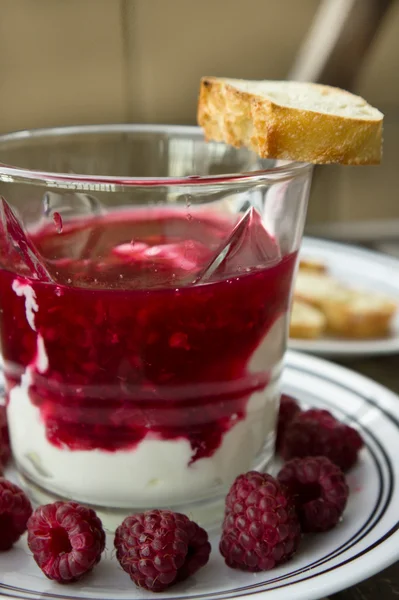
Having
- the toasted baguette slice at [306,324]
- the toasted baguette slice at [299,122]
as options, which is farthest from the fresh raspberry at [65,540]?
the toasted baguette slice at [306,324]

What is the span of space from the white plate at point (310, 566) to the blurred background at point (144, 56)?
10.7 ft

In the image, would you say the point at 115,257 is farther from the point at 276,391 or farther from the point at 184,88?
the point at 184,88

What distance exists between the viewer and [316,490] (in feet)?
2.85

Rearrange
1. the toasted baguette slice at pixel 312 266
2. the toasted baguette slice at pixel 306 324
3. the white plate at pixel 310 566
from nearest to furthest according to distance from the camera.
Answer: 1. the white plate at pixel 310 566
2. the toasted baguette slice at pixel 306 324
3. the toasted baguette slice at pixel 312 266

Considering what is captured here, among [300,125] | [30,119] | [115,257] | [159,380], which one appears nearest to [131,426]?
[159,380]

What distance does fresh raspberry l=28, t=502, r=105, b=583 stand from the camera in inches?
28.8

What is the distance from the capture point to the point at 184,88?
4242 mm

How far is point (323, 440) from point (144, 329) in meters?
0.32

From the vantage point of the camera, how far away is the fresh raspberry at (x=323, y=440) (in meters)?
0.97

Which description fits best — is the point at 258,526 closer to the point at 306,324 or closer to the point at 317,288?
the point at 306,324

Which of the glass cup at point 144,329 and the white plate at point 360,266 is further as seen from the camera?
the white plate at point 360,266

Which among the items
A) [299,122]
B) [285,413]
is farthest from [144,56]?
[299,122]

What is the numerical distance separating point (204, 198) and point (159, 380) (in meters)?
0.19

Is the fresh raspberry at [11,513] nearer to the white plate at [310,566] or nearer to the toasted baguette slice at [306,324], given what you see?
the white plate at [310,566]
